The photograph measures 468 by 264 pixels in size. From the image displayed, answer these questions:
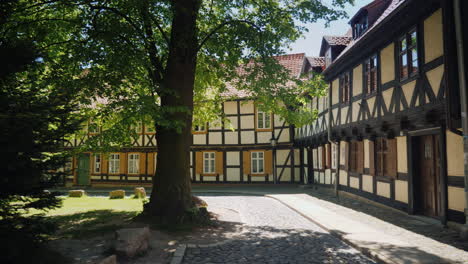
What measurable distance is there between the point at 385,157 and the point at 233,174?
575 inches

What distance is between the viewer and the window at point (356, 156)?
1458 cm

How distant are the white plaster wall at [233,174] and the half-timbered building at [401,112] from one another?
9839 millimetres

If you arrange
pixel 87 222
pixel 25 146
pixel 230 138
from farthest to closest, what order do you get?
1. pixel 230 138
2. pixel 87 222
3. pixel 25 146

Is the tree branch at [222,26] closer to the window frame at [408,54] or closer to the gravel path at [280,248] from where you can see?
the window frame at [408,54]

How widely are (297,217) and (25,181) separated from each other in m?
8.46

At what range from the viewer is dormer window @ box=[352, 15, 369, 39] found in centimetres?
1524

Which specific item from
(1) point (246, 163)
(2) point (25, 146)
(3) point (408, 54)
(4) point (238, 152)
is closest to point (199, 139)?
(4) point (238, 152)

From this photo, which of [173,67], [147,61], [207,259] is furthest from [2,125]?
[173,67]

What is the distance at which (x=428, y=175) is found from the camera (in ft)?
33.7

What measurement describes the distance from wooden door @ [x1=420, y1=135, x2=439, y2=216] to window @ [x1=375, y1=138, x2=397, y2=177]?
1221 mm

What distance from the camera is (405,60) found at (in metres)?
10.9

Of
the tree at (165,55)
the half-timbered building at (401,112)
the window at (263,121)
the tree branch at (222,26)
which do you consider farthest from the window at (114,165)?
the tree branch at (222,26)

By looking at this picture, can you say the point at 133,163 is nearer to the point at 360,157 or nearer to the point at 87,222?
the point at 360,157

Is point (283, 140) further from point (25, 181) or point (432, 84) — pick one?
point (25, 181)
